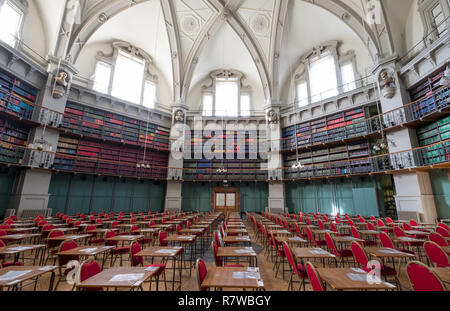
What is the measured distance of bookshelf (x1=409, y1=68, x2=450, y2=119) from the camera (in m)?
7.45

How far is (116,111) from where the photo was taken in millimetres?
12727

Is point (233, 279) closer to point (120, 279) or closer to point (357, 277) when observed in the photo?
point (120, 279)

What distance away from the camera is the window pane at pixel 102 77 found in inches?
502

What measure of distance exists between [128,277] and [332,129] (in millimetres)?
12736

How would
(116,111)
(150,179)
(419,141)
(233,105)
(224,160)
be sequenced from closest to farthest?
(419,141)
(116,111)
(150,179)
(224,160)
(233,105)

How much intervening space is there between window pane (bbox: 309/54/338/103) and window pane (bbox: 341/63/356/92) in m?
0.49

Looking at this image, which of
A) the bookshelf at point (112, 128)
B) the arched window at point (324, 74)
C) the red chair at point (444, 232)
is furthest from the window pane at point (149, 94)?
the red chair at point (444, 232)

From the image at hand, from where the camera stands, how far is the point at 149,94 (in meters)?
15.0

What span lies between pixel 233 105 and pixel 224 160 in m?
4.89

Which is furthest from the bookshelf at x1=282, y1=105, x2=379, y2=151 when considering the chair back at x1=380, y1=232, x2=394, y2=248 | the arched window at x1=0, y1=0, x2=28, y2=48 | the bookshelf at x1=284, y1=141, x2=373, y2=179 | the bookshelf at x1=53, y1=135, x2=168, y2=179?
the arched window at x1=0, y1=0, x2=28, y2=48

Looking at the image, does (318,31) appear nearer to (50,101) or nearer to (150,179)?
(150,179)

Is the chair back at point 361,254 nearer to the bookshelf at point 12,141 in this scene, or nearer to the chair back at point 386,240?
the chair back at point 386,240

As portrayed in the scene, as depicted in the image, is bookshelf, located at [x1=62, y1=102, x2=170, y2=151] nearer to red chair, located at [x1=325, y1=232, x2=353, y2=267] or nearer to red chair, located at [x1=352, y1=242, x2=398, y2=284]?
red chair, located at [x1=325, y1=232, x2=353, y2=267]
